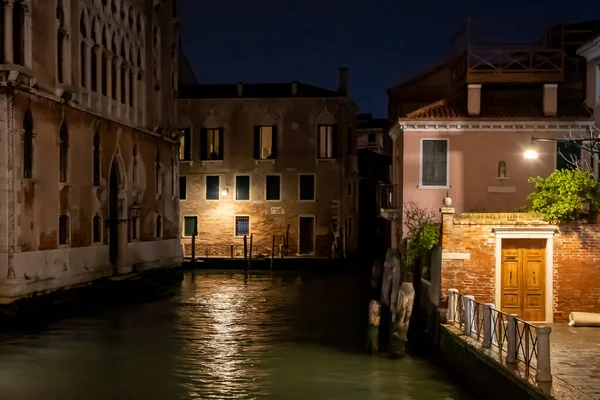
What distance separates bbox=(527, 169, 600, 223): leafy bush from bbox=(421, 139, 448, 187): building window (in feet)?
16.1

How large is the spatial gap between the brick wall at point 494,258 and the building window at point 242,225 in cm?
2011

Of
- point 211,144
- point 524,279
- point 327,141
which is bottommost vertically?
point 524,279

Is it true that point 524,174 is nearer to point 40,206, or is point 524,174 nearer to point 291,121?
point 40,206

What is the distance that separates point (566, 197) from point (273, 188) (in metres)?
20.3

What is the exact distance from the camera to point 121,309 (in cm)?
1841

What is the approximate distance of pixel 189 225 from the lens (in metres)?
31.7

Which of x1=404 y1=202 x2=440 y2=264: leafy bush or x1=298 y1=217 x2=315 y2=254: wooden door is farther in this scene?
x1=298 y1=217 x2=315 y2=254: wooden door

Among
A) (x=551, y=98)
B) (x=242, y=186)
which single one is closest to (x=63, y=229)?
(x=551, y=98)

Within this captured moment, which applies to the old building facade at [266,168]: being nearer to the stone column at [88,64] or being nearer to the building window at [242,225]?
the building window at [242,225]

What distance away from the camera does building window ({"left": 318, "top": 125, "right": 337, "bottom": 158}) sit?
3153cm

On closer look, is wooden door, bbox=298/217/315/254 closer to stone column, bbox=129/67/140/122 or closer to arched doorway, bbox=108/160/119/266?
stone column, bbox=129/67/140/122

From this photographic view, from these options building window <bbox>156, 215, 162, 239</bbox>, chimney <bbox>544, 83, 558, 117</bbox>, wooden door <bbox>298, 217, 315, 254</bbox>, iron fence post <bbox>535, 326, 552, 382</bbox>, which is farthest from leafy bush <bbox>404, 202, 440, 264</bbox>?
wooden door <bbox>298, 217, 315, 254</bbox>

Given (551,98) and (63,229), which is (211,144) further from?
(551,98)

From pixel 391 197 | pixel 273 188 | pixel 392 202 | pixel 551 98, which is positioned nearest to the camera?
pixel 551 98
